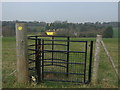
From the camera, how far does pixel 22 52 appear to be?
3723mm

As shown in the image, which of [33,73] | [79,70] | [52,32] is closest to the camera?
[33,73]

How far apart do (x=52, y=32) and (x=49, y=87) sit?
2837 millimetres

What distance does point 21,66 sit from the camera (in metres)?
3.79

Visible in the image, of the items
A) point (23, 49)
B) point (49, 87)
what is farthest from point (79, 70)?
point (23, 49)

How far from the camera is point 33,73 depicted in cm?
423

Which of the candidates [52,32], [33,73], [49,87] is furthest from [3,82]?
[52,32]

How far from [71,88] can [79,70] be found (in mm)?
1515

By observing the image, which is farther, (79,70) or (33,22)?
(33,22)

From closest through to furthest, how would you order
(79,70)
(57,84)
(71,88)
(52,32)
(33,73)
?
(71,88) → (57,84) → (33,73) → (79,70) → (52,32)

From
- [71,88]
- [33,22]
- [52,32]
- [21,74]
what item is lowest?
[71,88]

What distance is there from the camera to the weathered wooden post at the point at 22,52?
3.66 metres

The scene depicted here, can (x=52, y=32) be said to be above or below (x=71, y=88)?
above

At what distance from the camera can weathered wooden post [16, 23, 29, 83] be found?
3.66 meters

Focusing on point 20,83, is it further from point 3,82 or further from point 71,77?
point 71,77
